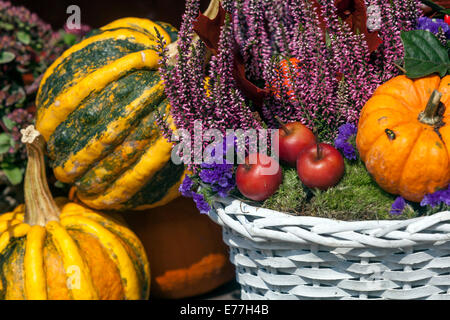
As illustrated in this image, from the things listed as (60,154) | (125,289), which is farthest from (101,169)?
(125,289)

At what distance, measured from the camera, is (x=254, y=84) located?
153 cm

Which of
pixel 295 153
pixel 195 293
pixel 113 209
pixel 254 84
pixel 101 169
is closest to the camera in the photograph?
pixel 295 153

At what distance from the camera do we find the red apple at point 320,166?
4.19ft

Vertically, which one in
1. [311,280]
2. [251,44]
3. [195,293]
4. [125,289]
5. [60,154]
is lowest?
[195,293]

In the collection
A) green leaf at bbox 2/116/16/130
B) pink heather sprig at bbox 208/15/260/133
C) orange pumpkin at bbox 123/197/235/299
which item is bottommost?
orange pumpkin at bbox 123/197/235/299

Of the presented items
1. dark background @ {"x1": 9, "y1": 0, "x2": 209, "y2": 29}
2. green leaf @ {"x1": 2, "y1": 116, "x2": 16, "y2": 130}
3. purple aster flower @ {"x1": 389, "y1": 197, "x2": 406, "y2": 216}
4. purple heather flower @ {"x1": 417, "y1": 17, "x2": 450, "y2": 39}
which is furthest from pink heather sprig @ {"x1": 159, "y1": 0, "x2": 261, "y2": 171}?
dark background @ {"x1": 9, "y1": 0, "x2": 209, "y2": 29}

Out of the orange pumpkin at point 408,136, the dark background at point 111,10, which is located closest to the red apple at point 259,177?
the orange pumpkin at point 408,136

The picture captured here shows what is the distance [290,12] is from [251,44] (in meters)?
0.19

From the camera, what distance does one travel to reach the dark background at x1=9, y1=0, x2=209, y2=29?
2.44m

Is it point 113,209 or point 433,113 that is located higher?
point 433,113

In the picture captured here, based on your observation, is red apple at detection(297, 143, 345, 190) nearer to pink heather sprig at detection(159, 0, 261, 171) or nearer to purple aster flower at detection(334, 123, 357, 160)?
purple aster flower at detection(334, 123, 357, 160)

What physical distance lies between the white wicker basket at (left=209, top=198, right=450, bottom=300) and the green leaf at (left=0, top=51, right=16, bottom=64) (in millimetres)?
1002
